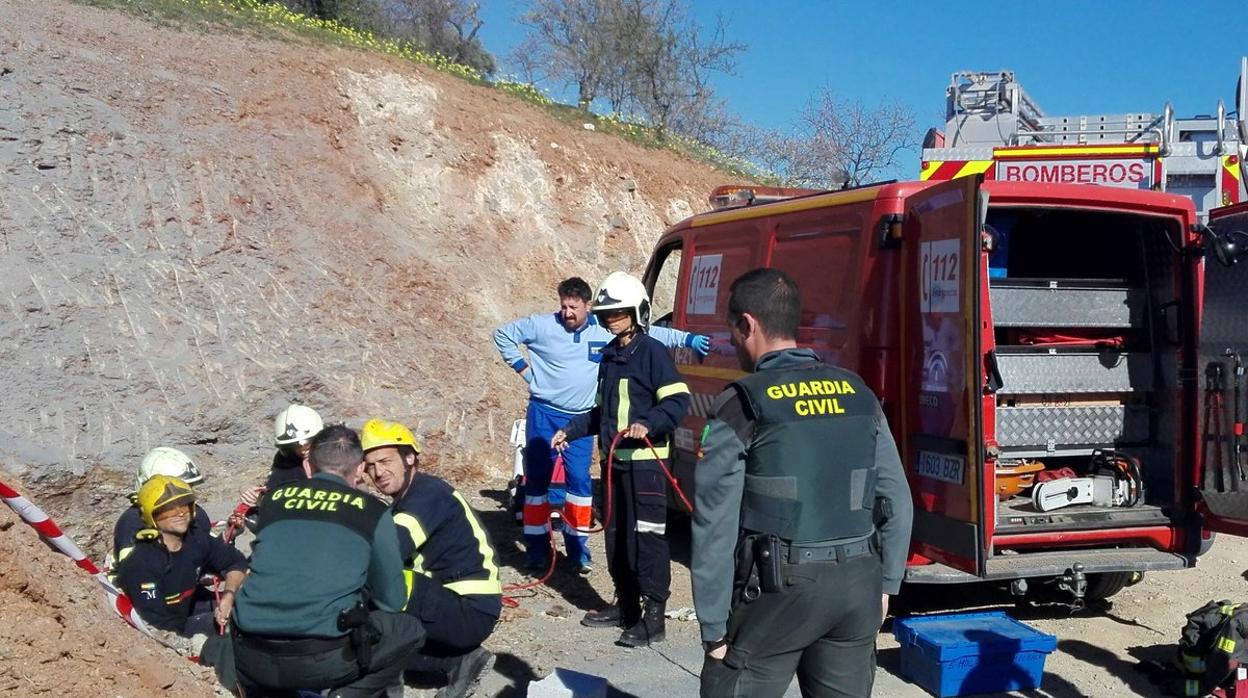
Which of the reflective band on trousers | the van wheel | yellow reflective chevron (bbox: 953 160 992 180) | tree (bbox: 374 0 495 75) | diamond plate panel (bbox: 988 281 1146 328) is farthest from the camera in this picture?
tree (bbox: 374 0 495 75)

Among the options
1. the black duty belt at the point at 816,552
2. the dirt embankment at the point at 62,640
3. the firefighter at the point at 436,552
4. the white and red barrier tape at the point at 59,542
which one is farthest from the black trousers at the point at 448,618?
the black duty belt at the point at 816,552

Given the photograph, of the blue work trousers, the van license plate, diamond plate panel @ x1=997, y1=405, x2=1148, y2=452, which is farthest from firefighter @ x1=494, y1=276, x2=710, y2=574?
diamond plate panel @ x1=997, y1=405, x2=1148, y2=452

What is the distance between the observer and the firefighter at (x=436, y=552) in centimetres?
429

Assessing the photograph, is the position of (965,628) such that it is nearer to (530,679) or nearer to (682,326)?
(530,679)

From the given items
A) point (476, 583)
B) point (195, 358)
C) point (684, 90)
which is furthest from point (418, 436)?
point (684, 90)

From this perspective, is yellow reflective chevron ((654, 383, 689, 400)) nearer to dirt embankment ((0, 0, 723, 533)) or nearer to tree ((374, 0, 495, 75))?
dirt embankment ((0, 0, 723, 533))

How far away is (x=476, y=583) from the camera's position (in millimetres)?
4512

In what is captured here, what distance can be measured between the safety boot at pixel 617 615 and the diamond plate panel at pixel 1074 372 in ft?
7.73

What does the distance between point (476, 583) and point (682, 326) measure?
143 inches

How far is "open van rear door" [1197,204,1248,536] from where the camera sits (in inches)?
214

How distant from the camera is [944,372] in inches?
206

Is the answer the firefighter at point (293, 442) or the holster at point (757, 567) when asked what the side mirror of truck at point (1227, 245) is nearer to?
the holster at point (757, 567)

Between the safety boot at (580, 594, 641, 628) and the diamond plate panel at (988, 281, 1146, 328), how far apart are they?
2.53 metres

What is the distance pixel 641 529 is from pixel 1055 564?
2110 millimetres
